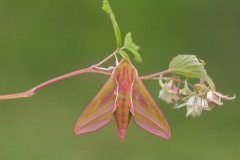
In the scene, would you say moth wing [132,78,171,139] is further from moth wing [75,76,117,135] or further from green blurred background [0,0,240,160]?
green blurred background [0,0,240,160]

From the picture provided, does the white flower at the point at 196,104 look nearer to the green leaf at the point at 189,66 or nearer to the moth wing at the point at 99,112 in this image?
the green leaf at the point at 189,66

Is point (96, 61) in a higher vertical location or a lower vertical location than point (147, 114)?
higher

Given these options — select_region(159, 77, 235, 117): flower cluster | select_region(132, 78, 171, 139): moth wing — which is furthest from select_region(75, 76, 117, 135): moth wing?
select_region(159, 77, 235, 117): flower cluster

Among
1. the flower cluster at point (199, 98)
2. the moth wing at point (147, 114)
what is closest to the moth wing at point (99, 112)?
the moth wing at point (147, 114)

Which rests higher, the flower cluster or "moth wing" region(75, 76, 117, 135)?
"moth wing" region(75, 76, 117, 135)

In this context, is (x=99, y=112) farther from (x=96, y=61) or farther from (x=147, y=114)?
(x=96, y=61)

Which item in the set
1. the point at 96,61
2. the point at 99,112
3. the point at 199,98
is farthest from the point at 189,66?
the point at 96,61
